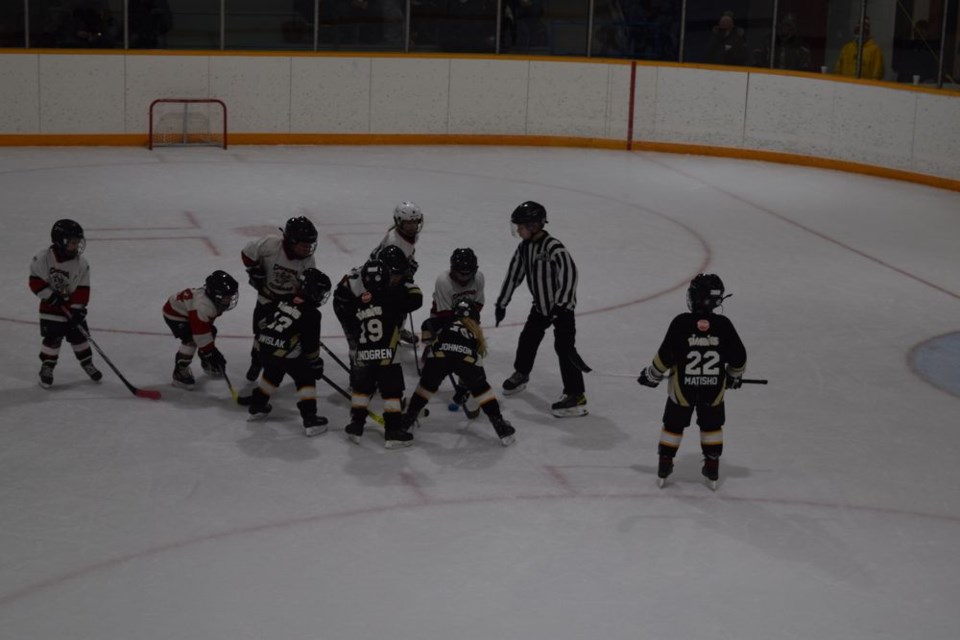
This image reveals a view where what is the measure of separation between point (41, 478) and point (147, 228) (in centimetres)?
588

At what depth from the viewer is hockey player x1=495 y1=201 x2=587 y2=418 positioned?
7832 mm

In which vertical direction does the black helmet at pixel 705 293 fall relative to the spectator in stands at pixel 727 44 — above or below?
below

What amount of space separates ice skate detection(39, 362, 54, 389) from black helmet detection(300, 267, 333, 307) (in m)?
1.70

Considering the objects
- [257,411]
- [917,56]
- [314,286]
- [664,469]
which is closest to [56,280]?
[257,411]

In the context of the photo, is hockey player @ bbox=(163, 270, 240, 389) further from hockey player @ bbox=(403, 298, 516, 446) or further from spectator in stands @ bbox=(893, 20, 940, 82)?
spectator in stands @ bbox=(893, 20, 940, 82)

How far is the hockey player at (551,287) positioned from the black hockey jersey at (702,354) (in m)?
1.23

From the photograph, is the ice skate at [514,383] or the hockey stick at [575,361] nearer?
the hockey stick at [575,361]

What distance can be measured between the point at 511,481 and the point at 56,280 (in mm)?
2859

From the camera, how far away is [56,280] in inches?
311

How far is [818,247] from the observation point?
12570 millimetres

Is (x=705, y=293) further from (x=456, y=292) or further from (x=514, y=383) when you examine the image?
(x=514, y=383)

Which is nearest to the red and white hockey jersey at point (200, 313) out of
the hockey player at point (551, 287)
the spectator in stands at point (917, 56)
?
the hockey player at point (551, 287)

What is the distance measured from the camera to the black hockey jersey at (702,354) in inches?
263

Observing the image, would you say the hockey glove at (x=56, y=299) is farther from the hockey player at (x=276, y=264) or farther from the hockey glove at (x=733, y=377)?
the hockey glove at (x=733, y=377)
